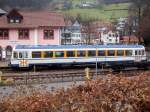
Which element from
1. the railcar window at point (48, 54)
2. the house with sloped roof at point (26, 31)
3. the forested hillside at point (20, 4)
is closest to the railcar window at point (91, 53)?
the railcar window at point (48, 54)

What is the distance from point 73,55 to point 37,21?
15076mm

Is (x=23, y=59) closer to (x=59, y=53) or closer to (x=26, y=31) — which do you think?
(x=59, y=53)

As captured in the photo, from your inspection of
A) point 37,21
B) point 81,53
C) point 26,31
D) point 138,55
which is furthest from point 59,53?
point 37,21

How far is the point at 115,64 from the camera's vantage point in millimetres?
44625

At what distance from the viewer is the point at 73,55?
43.3 meters

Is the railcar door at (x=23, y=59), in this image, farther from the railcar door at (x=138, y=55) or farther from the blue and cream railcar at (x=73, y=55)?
the railcar door at (x=138, y=55)

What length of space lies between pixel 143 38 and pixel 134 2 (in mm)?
7613

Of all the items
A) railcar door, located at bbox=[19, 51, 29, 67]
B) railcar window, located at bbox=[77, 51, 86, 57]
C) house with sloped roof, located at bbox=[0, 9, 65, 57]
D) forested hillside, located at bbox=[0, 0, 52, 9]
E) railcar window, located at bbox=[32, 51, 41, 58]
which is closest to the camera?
railcar door, located at bbox=[19, 51, 29, 67]

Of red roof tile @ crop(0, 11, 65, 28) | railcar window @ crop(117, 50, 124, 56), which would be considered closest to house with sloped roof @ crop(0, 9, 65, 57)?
red roof tile @ crop(0, 11, 65, 28)

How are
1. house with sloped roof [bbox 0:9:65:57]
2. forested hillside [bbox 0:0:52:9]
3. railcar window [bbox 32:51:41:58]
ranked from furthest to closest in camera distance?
forested hillside [bbox 0:0:52:9] < house with sloped roof [bbox 0:9:65:57] < railcar window [bbox 32:51:41:58]

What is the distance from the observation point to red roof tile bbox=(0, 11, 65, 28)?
56469mm

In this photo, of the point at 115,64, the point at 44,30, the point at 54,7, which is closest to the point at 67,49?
the point at 115,64

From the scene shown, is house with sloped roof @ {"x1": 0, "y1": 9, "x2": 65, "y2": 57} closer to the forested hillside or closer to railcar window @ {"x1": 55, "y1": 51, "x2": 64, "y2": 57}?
railcar window @ {"x1": 55, "y1": 51, "x2": 64, "y2": 57}

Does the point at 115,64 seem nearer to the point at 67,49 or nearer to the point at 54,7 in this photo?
the point at 67,49
